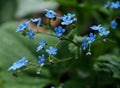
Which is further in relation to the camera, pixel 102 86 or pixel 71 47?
pixel 102 86

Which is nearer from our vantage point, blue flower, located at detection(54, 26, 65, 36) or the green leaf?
blue flower, located at detection(54, 26, 65, 36)

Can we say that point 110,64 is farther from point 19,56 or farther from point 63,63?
point 19,56

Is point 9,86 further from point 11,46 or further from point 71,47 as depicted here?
point 71,47

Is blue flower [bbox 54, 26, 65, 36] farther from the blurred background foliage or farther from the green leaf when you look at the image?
the green leaf

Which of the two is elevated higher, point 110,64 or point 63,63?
point 63,63

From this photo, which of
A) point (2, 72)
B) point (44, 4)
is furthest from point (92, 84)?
point (44, 4)

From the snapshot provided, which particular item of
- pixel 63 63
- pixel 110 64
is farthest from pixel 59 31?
pixel 63 63

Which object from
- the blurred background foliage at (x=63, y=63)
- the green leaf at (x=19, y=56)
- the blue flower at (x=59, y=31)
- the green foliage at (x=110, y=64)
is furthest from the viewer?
the green leaf at (x=19, y=56)

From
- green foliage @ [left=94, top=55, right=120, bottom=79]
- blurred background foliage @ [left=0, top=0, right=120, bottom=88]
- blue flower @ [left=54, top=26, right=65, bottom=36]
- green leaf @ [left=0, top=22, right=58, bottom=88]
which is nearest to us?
blue flower @ [left=54, top=26, right=65, bottom=36]

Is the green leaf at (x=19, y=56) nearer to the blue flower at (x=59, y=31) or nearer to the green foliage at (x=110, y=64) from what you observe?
the green foliage at (x=110, y=64)

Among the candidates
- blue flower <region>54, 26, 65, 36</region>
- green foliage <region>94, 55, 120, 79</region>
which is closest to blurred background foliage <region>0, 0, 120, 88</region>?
green foliage <region>94, 55, 120, 79</region>

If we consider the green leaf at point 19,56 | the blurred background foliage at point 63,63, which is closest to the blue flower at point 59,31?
the blurred background foliage at point 63,63
